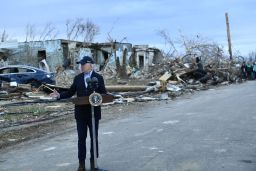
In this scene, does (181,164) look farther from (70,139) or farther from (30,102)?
(30,102)

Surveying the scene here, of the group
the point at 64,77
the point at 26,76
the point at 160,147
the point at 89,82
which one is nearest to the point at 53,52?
the point at 64,77

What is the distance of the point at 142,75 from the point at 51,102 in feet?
72.8

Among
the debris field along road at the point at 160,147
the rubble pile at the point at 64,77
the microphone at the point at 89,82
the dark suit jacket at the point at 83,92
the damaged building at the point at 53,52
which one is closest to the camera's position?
the microphone at the point at 89,82

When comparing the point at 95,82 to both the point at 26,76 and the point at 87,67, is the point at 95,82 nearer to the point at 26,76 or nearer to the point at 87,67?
the point at 87,67

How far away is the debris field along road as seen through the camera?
25.7ft

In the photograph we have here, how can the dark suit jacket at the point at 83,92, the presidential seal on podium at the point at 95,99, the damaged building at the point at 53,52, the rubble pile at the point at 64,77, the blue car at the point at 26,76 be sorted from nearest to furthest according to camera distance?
the presidential seal on podium at the point at 95,99 < the dark suit jacket at the point at 83,92 < the blue car at the point at 26,76 < the rubble pile at the point at 64,77 < the damaged building at the point at 53,52

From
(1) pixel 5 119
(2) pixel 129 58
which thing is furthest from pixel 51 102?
(2) pixel 129 58

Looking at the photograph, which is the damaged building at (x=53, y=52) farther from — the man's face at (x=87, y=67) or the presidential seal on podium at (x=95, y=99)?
the presidential seal on podium at (x=95, y=99)

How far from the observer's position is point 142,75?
43312 mm

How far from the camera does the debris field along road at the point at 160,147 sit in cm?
782

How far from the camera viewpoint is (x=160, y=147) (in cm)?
934

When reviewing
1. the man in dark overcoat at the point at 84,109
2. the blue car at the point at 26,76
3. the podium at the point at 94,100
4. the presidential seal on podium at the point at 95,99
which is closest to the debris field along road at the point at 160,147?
the man in dark overcoat at the point at 84,109

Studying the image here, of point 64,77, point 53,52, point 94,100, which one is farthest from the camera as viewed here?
point 53,52

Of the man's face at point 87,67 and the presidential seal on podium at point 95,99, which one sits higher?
the man's face at point 87,67
